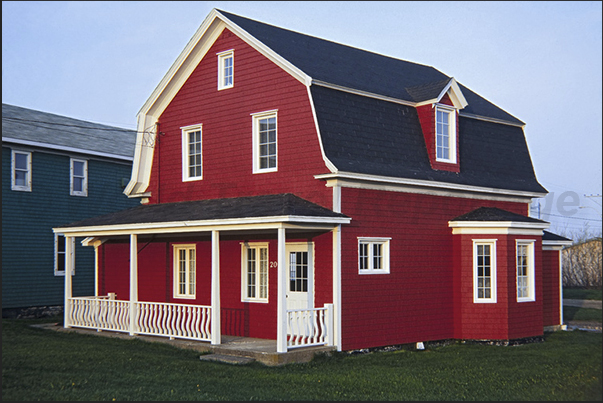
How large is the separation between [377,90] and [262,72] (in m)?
2.95

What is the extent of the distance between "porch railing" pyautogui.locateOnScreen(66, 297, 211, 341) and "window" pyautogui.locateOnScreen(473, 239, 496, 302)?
6.86 metres

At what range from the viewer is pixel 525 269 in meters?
19.0

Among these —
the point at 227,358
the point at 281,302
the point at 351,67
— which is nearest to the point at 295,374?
the point at 281,302

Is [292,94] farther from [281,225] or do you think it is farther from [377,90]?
[281,225]

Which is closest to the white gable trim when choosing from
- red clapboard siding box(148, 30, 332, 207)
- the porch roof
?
red clapboard siding box(148, 30, 332, 207)

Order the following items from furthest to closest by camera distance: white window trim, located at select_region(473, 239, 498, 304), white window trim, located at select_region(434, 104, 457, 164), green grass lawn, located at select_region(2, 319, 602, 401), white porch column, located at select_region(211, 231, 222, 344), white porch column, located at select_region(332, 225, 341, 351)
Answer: white window trim, located at select_region(434, 104, 457, 164) → white window trim, located at select_region(473, 239, 498, 304) → white porch column, located at select_region(211, 231, 222, 344) → white porch column, located at select_region(332, 225, 341, 351) → green grass lawn, located at select_region(2, 319, 602, 401)

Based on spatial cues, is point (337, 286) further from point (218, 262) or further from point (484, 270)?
point (484, 270)

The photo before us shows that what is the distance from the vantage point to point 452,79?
1905cm

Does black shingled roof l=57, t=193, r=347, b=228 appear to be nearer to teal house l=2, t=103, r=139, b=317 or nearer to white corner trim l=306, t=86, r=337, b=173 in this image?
white corner trim l=306, t=86, r=337, b=173

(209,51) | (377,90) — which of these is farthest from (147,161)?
(377,90)

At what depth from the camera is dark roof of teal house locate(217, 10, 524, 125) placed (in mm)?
17828

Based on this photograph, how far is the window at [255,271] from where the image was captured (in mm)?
17891

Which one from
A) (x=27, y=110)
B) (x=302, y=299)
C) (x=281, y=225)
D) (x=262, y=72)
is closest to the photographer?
(x=281, y=225)

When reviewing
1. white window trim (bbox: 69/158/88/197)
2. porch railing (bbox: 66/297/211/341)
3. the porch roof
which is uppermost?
white window trim (bbox: 69/158/88/197)
